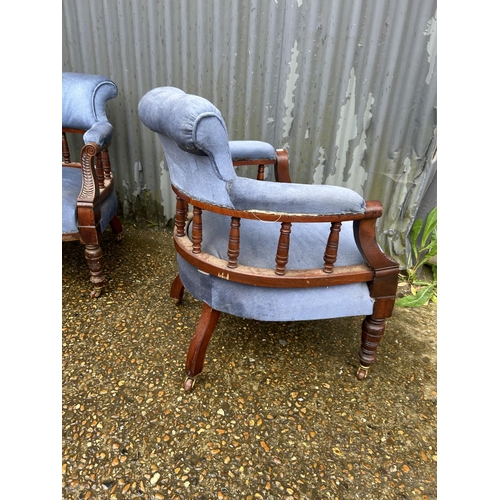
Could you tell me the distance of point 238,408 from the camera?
5.34 feet

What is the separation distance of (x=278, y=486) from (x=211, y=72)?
7.95 feet

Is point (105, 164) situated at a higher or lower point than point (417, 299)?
higher

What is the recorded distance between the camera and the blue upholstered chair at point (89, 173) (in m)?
2.04

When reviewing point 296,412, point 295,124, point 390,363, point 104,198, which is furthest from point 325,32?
point 296,412

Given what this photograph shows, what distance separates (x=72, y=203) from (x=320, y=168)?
1.65 m

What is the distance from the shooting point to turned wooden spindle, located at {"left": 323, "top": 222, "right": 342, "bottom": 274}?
A: 136 centimetres

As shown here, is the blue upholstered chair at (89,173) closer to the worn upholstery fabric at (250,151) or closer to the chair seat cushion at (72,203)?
the chair seat cushion at (72,203)

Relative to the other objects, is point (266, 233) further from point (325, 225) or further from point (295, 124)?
point (295, 124)

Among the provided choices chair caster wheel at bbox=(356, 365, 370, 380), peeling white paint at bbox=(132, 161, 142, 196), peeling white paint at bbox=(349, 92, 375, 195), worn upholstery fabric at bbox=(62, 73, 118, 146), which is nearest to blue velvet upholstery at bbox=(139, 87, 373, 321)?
chair caster wheel at bbox=(356, 365, 370, 380)

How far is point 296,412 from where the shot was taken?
1.62 metres

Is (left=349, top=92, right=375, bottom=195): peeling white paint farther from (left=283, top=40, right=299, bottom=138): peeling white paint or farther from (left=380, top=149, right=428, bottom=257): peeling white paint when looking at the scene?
(left=283, top=40, right=299, bottom=138): peeling white paint

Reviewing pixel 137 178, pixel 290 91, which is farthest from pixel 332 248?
pixel 137 178

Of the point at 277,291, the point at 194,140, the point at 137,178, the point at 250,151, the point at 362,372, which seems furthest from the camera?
the point at 137,178

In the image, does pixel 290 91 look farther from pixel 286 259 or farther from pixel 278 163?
pixel 286 259
